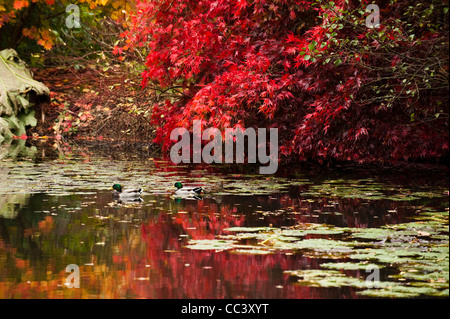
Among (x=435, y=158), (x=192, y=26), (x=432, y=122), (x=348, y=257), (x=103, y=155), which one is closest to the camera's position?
(x=348, y=257)

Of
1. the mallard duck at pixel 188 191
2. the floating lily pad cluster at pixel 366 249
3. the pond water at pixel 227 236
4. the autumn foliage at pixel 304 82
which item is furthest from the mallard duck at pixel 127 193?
the autumn foliage at pixel 304 82

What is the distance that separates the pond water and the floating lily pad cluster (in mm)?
14

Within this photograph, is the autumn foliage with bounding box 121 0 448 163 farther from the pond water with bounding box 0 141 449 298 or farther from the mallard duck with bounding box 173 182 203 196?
the mallard duck with bounding box 173 182 203 196

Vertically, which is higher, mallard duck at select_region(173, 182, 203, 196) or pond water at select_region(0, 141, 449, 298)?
mallard duck at select_region(173, 182, 203, 196)

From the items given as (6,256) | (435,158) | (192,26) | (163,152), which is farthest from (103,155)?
(6,256)

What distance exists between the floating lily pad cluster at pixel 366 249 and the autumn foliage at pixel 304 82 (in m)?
4.08

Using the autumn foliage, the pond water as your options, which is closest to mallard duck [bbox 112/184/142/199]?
the pond water

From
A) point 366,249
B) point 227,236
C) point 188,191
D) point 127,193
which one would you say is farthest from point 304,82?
point 366,249

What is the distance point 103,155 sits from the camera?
50.5 feet

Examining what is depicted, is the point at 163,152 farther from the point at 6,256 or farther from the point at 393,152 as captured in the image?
the point at 6,256

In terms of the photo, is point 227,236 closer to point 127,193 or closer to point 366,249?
point 366,249

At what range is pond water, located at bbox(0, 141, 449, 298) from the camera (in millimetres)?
5082

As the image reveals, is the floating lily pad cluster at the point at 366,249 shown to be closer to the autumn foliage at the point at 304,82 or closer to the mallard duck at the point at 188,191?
the mallard duck at the point at 188,191
